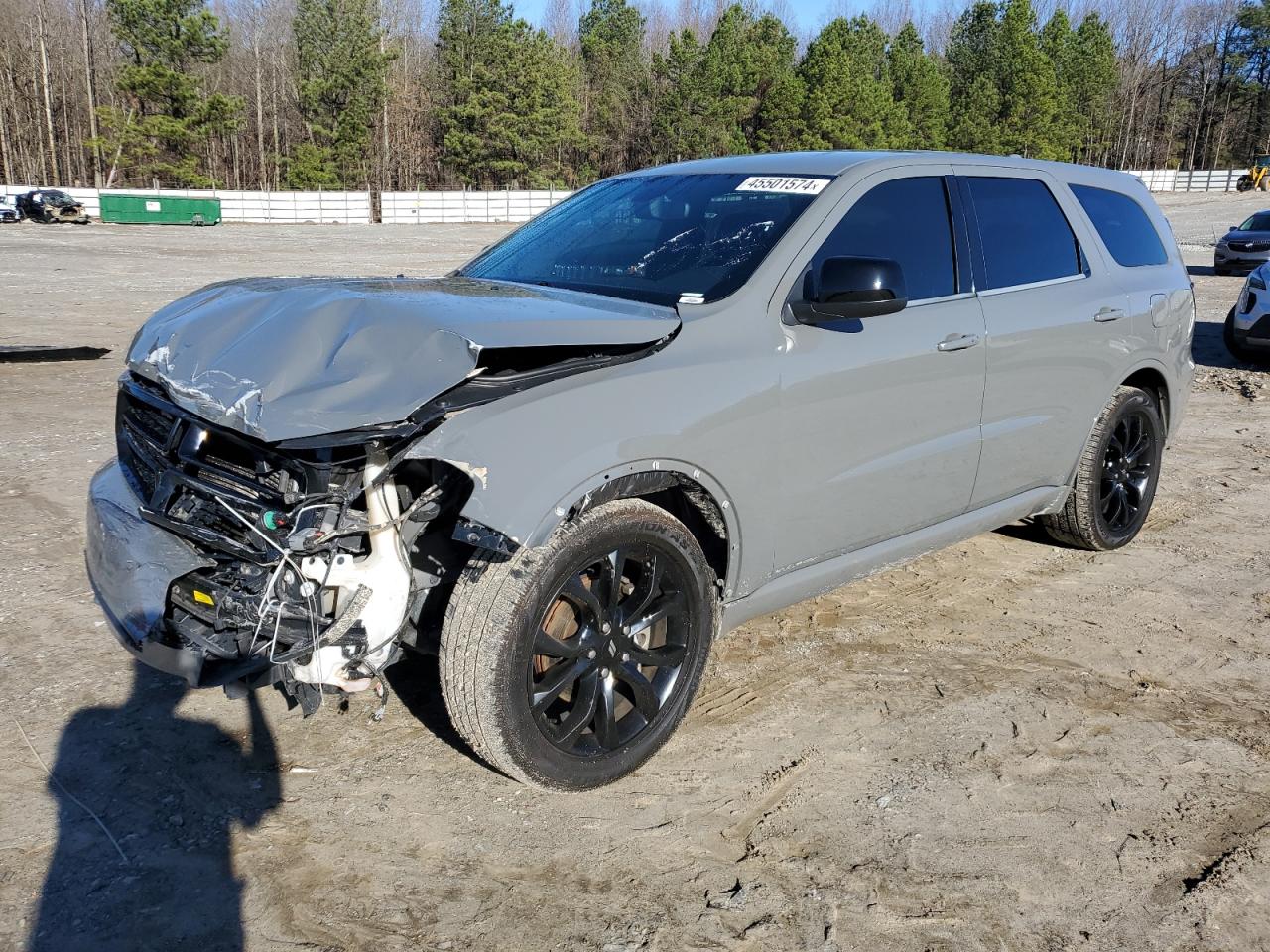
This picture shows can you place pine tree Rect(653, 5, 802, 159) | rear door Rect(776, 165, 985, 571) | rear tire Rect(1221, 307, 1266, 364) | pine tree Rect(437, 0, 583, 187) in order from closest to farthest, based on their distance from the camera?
rear door Rect(776, 165, 985, 571) → rear tire Rect(1221, 307, 1266, 364) → pine tree Rect(437, 0, 583, 187) → pine tree Rect(653, 5, 802, 159)

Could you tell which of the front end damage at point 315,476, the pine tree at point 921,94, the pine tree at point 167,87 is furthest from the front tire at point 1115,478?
the pine tree at point 921,94

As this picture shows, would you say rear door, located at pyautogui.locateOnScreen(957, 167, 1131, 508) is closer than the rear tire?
Yes

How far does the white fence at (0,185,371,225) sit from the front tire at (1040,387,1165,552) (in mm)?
45996

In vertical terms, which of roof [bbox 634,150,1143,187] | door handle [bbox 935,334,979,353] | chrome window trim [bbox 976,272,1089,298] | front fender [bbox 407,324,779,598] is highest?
roof [bbox 634,150,1143,187]

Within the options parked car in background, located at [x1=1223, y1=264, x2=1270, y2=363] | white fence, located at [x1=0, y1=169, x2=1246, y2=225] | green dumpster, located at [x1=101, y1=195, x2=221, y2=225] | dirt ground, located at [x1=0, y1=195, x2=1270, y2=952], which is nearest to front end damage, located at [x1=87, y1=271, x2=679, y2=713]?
dirt ground, located at [x1=0, y1=195, x2=1270, y2=952]

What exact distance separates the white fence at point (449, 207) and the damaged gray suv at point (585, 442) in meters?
46.0

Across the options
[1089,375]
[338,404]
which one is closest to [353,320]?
[338,404]

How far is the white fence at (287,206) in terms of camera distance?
46344 millimetres

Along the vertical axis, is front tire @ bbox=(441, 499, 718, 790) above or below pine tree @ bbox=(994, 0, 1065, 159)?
below

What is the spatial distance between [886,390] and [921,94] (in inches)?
3043

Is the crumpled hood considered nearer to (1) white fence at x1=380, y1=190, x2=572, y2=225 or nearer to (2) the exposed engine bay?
(2) the exposed engine bay

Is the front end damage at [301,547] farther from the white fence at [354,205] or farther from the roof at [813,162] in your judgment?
the white fence at [354,205]

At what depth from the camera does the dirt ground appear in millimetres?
2697

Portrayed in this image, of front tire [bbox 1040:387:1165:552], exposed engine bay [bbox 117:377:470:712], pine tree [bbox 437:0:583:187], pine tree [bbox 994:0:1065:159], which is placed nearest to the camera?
exposed engine bay [bbox 117:377:470:712]
